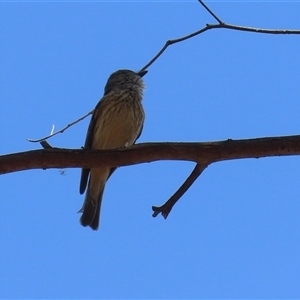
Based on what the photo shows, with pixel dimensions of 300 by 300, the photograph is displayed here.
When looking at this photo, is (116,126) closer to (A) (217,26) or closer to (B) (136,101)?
(B) (136,101)

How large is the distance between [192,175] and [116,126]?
2.56 m

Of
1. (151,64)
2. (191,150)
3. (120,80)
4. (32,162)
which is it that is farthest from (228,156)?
(120,80)

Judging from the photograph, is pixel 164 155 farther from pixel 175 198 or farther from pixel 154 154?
pixel 175 198

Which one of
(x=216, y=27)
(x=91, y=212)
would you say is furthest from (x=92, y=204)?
(x=216, y=27)

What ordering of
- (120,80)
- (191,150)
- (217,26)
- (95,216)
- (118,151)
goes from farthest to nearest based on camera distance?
(120,80)
(95,216)
(118,151)
(191,150)
(217,26)

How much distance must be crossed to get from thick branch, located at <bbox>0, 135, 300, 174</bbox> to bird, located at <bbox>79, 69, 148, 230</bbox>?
2.15m

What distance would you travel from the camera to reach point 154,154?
4047mm

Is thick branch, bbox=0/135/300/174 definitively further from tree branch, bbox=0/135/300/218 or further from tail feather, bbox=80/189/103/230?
tail feather, bbox=80/189/103/230

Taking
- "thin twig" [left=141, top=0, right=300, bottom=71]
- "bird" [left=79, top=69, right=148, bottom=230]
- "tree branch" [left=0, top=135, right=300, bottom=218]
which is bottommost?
"tree branch" [left=0, top=135, right=300, bottom=218]

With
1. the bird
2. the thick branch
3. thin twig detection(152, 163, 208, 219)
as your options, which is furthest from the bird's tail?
thin twig detection(152, 163, 208, 219)

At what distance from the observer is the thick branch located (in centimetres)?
377

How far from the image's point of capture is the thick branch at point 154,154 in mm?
3766

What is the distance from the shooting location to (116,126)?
6.45 meters

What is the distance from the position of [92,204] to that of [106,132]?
84 centimetres
